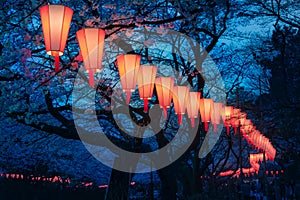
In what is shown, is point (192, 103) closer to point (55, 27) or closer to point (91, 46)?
point (91, 46)

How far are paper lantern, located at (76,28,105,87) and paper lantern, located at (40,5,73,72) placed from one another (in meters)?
0.53

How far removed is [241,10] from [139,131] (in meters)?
5.06

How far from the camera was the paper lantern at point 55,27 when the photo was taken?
4.71 metres

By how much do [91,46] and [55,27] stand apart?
2.44 feet

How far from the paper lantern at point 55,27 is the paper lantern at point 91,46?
0.53m

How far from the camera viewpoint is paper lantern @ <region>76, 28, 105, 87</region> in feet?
17.6

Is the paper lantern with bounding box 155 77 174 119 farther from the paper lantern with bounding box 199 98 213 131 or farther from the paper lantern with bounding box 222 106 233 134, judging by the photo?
the paper lantern with bounding box 222 106 233 134

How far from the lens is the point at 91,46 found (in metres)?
5.38

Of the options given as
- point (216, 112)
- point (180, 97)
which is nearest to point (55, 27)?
point (180, 97)

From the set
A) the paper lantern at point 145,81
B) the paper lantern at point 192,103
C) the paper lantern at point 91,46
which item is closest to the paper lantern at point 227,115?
the paper lantern at point 192,103

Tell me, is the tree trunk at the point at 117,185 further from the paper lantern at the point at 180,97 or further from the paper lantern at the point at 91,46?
the paper lantern at the point at 91,46

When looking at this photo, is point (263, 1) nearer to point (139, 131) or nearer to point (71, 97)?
point (139, 131)

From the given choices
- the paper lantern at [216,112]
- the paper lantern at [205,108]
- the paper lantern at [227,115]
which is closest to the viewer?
the paper lantern at [205,108]

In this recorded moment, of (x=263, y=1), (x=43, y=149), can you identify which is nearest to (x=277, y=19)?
(x=263, y=1)
